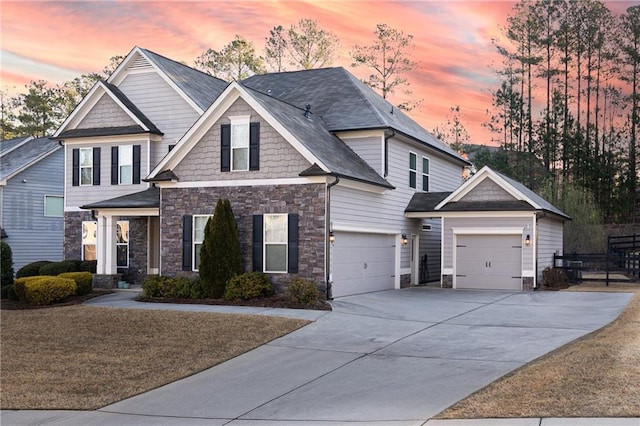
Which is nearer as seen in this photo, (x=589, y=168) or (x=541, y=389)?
(x=541, y=389)

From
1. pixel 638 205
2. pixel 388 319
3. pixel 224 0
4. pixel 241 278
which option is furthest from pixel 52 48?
pixel 638 205

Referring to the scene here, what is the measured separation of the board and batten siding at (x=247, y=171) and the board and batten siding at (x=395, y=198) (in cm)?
167

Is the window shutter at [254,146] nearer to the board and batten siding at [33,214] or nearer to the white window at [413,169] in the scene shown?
the white window at [413,169]

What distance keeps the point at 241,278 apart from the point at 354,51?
32.3 meters

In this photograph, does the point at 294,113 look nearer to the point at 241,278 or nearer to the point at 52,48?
the point at 241,278

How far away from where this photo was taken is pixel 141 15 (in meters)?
22.0

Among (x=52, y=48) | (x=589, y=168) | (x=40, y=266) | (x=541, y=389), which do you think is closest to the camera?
(x=541, y=389)

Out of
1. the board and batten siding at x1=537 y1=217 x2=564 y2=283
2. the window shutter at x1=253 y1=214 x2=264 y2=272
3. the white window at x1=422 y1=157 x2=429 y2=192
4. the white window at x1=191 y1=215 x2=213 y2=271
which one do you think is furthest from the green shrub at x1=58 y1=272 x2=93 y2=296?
the board and batten siding at x1=537 y1=217 x2=564 y2=283

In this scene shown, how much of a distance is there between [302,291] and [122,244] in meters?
10.6

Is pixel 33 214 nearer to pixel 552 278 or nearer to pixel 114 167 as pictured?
pixel 114 167

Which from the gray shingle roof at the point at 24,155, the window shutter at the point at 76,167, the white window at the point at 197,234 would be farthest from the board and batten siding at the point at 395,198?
the gray shingle roof at the point at 24,155

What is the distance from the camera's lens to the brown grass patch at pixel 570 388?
8.37 meters

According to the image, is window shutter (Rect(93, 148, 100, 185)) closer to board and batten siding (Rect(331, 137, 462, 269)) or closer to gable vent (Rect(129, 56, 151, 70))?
gable vent (Rect(129, 56, 151, 70))

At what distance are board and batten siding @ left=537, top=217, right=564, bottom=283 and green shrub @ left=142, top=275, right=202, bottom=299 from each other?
501 inches
